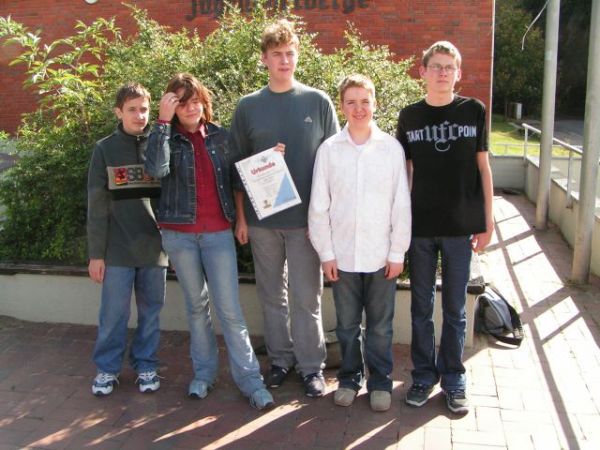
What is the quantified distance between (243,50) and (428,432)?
146 inches

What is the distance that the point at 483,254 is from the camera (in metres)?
7.02

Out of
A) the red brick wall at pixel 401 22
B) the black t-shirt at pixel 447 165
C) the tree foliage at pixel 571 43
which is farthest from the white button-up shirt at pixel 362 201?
the tree foliage at pixel 571 43

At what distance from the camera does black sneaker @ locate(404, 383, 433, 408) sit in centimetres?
365

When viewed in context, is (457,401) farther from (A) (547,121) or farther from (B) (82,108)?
(A) (547,121)

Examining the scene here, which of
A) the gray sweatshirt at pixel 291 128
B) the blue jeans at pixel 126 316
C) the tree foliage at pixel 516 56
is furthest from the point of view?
the tree foliage at pixel 516 56

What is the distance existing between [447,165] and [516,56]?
2449 centimetres

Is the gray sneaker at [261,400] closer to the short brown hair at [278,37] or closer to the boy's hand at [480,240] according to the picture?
the boy's hand at [480,240]

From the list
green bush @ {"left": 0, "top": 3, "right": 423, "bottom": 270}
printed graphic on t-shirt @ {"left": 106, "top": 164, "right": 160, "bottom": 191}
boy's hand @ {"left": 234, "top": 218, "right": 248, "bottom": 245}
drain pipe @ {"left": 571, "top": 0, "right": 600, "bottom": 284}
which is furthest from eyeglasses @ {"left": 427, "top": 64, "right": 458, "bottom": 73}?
drain pipe @ {"left": 571, "top": 0, "right": 600, "bottom": 284}

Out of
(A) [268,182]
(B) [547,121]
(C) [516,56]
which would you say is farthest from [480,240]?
(C) [516,56]

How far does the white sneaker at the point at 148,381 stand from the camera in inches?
155

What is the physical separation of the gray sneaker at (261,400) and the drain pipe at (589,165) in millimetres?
3700

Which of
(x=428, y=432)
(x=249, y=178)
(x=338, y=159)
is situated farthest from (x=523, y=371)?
(x=249, y=178)

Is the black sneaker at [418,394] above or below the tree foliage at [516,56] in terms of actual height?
below

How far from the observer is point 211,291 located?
3709 mm
